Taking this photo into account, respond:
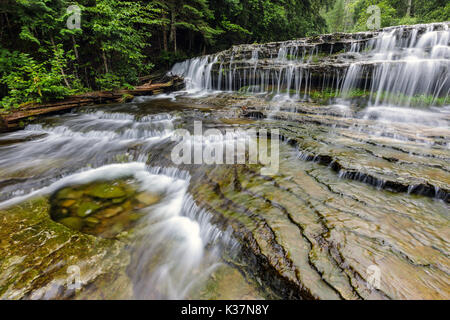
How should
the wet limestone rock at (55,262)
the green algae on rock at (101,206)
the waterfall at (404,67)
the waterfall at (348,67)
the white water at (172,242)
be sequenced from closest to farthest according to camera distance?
the wet limestone rock at (55,262)
the white water at (172,242)
the green algae on rock at (101,206)
the waterfall at (404,67)
the waterfall at (348,67)

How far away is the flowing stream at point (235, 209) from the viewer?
181 cm

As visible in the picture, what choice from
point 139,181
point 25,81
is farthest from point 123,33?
point 139,181

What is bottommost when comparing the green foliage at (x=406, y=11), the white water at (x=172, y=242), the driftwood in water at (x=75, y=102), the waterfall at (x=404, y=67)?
the white water at (x=172, y=242)

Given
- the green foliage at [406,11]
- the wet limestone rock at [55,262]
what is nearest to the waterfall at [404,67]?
the wet limestone rock at [55,262]

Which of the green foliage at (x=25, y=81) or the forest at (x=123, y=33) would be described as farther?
the forest at (x=123, y=33)

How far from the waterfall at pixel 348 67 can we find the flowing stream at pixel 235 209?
0.38m

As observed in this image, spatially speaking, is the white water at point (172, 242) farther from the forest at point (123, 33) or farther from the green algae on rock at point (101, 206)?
the forest at point (123, 33)

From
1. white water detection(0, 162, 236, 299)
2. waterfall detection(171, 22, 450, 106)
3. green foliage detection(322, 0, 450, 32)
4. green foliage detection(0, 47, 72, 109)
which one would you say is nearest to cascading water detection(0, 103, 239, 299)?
white water detection(0, 162, 236, 299)

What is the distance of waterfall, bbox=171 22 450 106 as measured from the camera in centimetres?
725

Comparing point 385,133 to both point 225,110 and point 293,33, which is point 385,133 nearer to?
point 225,110

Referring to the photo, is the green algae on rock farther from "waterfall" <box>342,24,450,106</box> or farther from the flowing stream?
"waterfall" <box>342,24,450,106</box>

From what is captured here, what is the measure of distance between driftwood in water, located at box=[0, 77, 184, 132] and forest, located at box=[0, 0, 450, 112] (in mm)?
277

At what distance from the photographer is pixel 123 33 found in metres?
8.55

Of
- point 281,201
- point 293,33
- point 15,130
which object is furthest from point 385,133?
point 293,33
